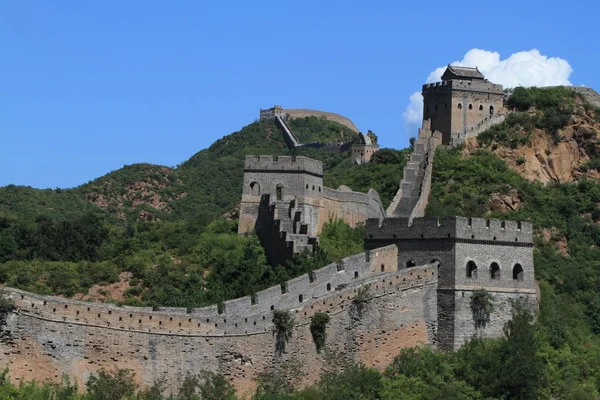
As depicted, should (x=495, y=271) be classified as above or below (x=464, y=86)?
below

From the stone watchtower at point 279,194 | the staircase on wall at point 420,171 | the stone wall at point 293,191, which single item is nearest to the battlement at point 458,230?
the stone watchtower at point 279,194

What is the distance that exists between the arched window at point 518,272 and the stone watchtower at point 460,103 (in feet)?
84.0

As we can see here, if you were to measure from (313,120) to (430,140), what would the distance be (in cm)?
4494

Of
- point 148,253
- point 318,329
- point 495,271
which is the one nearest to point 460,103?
point 148,253

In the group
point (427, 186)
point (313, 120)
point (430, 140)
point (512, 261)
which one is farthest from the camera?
point (313, 120)

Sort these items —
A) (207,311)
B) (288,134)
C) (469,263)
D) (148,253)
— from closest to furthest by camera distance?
(207,311) < (469,263) < (148,253) < (288,134)

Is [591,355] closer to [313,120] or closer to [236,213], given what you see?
[236,213]

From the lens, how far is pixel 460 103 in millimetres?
70375

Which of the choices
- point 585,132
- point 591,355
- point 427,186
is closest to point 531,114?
point 585,132

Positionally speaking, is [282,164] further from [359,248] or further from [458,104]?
[458,104]

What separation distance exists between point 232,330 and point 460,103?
34.5 meters

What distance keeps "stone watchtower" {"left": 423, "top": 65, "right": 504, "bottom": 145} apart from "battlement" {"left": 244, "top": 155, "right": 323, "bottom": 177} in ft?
48.5

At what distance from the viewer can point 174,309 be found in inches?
1528

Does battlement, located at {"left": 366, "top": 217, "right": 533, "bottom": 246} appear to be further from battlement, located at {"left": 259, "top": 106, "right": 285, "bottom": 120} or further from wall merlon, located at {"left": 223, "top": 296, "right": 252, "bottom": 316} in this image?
battlement, located at {"left": 259, "top": 106, "right": 285, "bottom": 120}
